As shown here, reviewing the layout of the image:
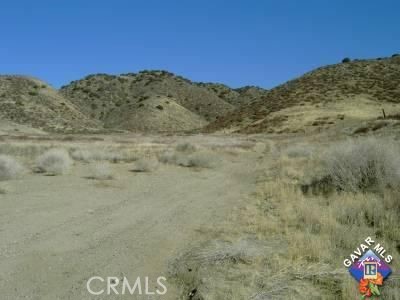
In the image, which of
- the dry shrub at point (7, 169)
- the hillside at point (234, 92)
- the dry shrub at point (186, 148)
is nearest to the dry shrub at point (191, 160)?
the dry shrub at point (186, 148)

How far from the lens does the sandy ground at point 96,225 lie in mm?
6227

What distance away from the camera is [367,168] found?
37.8 ft

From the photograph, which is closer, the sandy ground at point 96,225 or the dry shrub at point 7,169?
the sandy ground at point 96,225

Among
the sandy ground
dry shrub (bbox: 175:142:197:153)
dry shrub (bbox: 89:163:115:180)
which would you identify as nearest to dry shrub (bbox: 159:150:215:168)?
the sandy ground

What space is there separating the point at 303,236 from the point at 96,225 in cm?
409

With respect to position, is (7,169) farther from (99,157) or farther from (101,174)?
(99,157)

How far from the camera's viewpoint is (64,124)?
2628 inches

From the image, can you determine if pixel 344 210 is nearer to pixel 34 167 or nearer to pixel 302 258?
pixel 302 258

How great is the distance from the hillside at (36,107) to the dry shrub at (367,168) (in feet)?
179

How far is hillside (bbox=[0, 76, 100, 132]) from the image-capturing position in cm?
6353

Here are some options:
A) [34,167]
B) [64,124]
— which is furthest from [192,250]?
[64,124]

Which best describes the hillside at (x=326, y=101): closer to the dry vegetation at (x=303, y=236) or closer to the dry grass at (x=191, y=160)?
the dry grass at (x=191, y=160)

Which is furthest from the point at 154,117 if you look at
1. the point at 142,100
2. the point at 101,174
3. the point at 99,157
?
the point at 101,174

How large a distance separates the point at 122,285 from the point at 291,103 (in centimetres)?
6593
